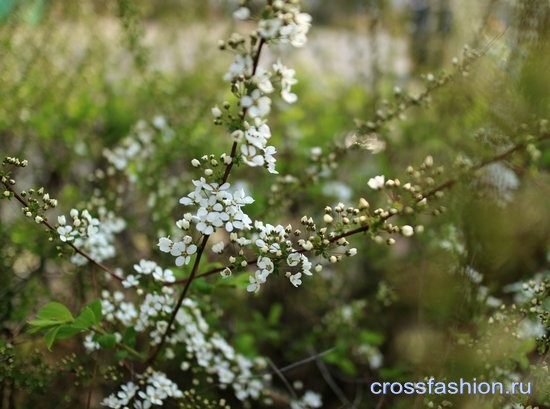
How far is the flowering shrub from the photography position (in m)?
1.44

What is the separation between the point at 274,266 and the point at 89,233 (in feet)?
1.74

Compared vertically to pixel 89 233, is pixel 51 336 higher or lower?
lower

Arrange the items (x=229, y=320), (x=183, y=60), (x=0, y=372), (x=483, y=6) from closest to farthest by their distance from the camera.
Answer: (x=0, y=372) → (x=229, y=320) → (x=483, y=6) → (x=183, y=60)

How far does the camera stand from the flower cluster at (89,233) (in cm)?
160

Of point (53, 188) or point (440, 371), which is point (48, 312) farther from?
point (53, 188)

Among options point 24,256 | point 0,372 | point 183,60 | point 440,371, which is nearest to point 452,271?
point 440,371

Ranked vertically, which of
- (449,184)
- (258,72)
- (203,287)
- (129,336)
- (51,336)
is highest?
(449,184)

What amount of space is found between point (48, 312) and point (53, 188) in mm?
1692

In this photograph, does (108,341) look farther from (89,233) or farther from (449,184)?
(449,184)

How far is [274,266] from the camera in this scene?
1480 millimetres

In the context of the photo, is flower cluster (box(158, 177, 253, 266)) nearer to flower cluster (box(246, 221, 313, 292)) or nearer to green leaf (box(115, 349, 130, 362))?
flower cluster (box(246, 221, 313, 292))

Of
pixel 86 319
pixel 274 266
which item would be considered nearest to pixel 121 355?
pixel 86 319

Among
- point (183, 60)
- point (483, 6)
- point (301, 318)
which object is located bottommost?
point (301, 318)

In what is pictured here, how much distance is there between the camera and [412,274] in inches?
103
